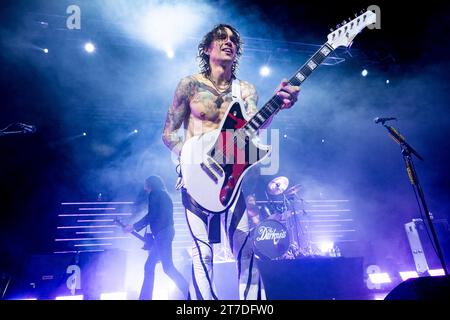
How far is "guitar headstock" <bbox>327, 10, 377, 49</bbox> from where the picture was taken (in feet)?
11.8

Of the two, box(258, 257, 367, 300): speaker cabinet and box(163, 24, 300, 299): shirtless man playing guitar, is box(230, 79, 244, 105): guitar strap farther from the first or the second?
box(258, 257, 367, 300): speaker cabinet

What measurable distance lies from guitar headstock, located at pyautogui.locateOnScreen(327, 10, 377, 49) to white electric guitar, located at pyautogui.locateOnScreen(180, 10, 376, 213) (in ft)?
4.11

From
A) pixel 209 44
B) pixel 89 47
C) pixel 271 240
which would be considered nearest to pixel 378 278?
pixel 271 240

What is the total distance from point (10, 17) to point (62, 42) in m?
1.00

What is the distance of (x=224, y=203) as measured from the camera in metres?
2.74

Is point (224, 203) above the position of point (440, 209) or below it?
below

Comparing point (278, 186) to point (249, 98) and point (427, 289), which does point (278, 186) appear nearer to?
point (249, 98)

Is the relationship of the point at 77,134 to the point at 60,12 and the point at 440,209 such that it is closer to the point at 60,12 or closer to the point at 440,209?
the point at 60,12

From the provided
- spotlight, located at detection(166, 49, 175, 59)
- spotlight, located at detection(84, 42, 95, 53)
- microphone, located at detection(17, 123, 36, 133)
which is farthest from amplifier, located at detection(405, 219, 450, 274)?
microphone, located at detection(17, 123, 36, 133)

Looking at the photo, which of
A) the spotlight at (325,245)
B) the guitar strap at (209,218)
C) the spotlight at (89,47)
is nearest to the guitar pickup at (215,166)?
the guitar strap at (209,218)

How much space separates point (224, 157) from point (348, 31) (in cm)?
246

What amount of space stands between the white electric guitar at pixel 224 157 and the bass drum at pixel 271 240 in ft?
11.4
